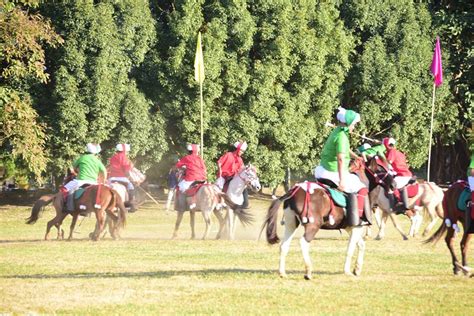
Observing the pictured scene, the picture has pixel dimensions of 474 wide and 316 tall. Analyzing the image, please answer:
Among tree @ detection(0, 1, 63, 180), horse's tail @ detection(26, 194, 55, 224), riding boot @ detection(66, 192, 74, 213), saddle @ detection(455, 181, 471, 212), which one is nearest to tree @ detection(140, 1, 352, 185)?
tree @ detection(0, 1, 63, 180)

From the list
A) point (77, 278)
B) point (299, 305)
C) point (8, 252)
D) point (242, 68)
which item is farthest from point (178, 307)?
point (242, 68)

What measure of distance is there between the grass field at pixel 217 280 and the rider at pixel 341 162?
143 centimetres

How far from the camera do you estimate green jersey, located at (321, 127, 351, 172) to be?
1598cm

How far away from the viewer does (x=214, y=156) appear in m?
43.0

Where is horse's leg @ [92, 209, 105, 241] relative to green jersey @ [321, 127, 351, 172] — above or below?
below

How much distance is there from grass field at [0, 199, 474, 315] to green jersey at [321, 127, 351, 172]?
184 centimetres

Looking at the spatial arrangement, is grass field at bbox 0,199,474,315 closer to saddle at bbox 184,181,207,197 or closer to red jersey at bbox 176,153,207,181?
saddle at bbox 184,181,207,197

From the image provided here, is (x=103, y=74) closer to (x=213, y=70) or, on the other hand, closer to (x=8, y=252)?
(x=213, y=70)

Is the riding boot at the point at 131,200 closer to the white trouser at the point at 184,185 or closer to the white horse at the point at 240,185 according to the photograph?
the white trouser at the point at 184,185

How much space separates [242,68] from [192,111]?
3.02 metres

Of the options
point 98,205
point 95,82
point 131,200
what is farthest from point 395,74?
point 98,205

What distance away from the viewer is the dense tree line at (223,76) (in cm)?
3903

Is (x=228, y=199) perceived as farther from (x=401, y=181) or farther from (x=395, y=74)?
(x=395, y=74)

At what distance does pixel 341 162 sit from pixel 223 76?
2796cm
